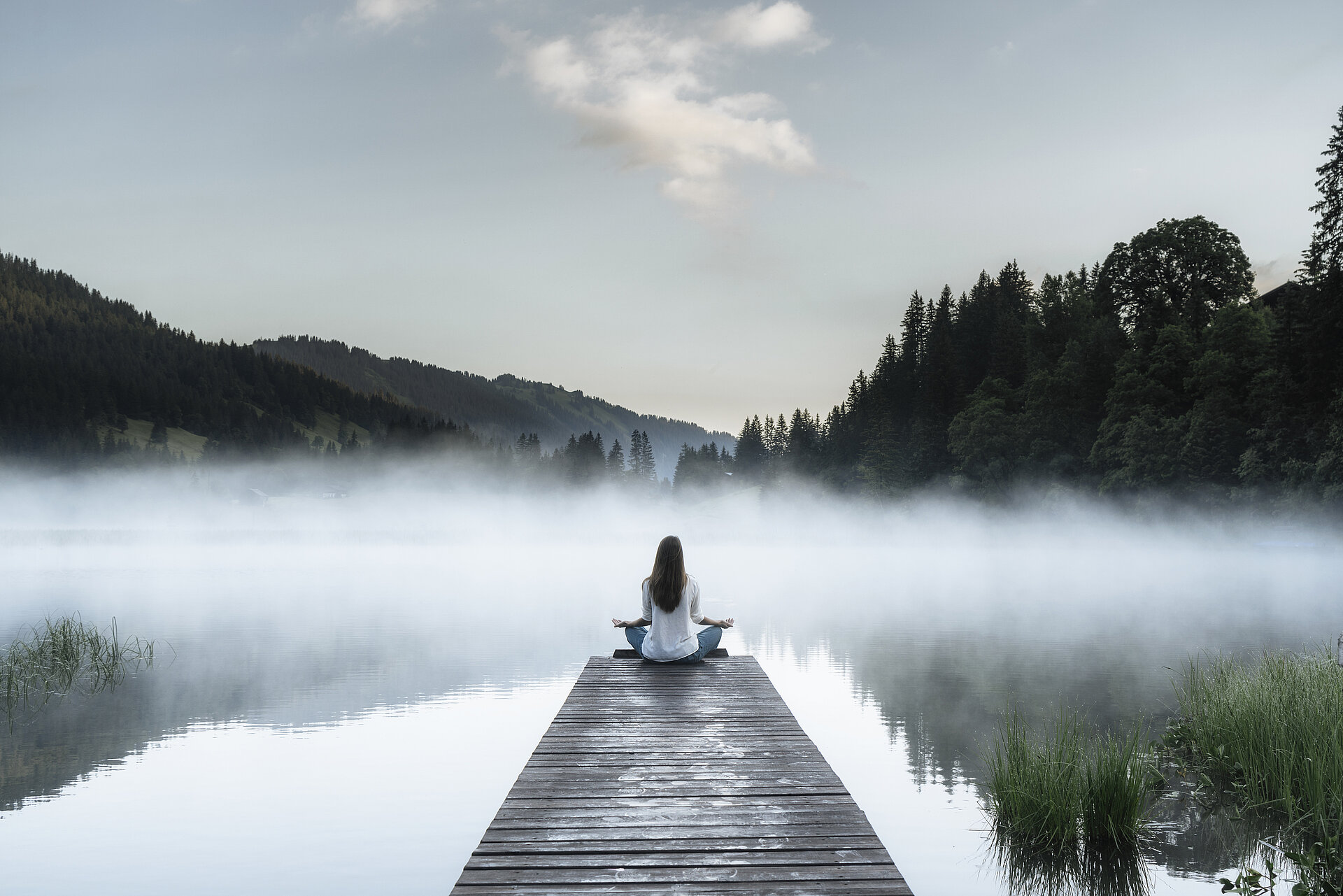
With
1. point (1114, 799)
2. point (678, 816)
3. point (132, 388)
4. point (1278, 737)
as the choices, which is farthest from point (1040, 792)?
point (132, 388)

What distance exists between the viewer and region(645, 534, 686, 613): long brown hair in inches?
424

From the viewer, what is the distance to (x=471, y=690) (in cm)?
1642

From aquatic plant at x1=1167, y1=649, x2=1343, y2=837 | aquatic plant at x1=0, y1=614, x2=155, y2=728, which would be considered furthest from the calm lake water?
aquatic plant at x1=1167, y1=649, x2=1343, y2=837

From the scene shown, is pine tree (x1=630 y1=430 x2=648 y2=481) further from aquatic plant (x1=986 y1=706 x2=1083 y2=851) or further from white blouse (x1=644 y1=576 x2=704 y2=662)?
aquatic plant (x1=986 y1=706 x2=1083 y2=851)

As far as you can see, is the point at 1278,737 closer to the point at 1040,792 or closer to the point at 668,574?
the point at 1040,792

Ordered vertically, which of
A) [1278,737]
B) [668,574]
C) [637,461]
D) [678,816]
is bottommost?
[1278,737]

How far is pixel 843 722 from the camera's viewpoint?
1406cm

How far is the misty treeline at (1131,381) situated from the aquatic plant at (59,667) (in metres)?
46.1

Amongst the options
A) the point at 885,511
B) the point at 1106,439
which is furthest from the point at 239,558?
the point at 1106,439

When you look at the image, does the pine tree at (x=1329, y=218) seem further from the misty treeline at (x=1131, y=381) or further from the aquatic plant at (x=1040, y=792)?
the aquatic plant at (x=1040, y=792)

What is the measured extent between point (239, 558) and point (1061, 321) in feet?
242

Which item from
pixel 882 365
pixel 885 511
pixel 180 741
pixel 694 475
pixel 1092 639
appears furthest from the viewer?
pixel 694 475

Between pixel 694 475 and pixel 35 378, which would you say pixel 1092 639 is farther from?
pixel 35 378

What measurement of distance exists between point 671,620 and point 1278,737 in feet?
22.0
